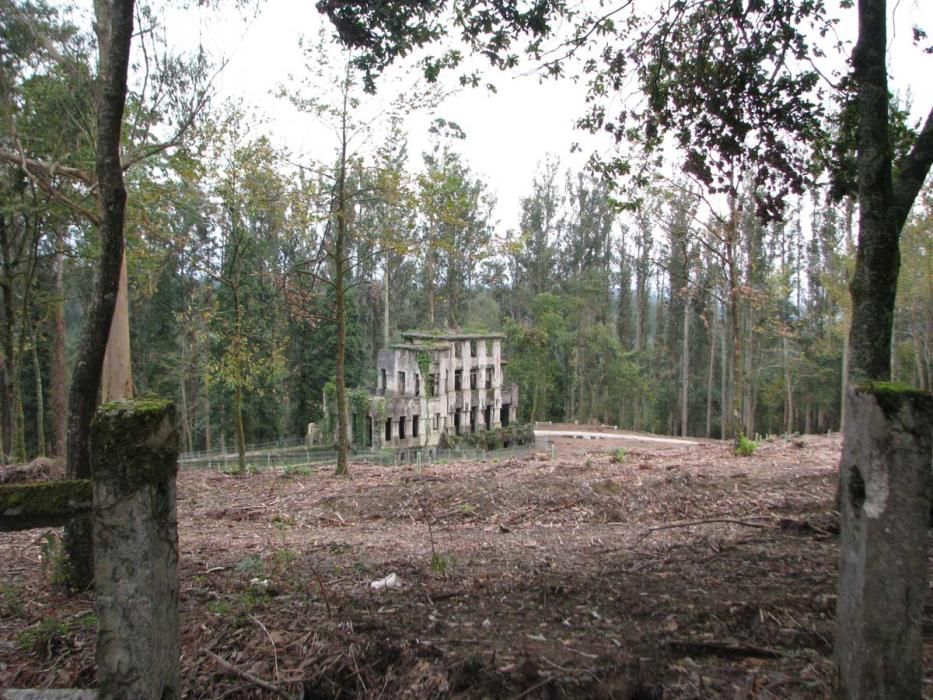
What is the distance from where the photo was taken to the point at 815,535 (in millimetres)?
6102

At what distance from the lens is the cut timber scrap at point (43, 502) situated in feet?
9.01

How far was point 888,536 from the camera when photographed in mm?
2357

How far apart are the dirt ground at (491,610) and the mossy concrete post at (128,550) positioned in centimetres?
Result: 70

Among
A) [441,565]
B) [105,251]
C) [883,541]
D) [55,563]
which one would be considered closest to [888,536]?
[883,541]

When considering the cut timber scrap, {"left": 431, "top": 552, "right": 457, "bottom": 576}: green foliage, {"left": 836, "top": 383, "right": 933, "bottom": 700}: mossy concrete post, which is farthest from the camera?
{"left": 431, "top": 552, "right": 457, "bottom": 576}: green foliage

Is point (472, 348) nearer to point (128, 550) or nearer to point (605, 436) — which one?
point (605, 436)

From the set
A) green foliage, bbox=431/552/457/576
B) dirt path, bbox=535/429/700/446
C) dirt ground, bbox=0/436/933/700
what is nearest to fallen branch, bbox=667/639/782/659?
dirt ground, bbox=0/436/933/700

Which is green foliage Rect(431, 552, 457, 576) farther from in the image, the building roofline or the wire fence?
the building roofline

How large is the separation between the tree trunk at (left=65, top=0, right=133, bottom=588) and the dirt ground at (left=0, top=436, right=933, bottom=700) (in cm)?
122

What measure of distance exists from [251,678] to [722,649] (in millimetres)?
2421

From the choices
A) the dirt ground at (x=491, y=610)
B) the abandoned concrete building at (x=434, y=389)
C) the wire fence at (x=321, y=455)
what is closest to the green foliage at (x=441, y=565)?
the dirt ground at (x=491, y=610)

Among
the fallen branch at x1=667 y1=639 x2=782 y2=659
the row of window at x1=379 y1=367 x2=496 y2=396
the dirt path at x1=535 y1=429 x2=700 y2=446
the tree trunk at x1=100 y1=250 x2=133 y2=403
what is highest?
the tree trunk at x1=100 y1=250 x2=133 y2=403

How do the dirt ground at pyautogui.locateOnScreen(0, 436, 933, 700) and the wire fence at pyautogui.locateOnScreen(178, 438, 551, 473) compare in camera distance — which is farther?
the wire fence at pyautogui.locateOnScreen(178, 438, 551, 473)

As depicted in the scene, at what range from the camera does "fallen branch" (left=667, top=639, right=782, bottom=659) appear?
3.32 m
